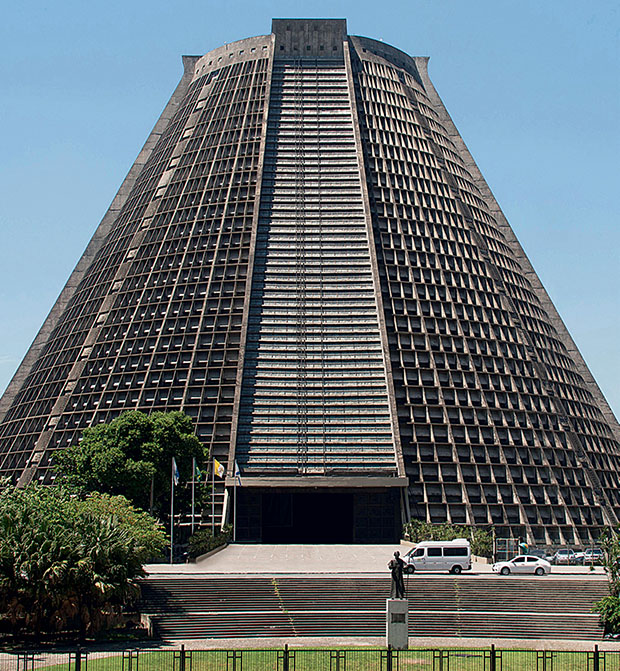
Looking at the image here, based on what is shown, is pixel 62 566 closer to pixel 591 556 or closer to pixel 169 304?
pixel 591 556

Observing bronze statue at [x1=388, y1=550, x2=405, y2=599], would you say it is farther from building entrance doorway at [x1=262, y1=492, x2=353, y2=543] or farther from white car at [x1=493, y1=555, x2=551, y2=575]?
building entrance doorway at [x1=262, y1=492, x2=353, y2=543]

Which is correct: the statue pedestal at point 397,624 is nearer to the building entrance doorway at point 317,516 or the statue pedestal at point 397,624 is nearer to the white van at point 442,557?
the white van at point 442,557

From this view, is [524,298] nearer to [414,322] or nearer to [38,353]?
[414,322]

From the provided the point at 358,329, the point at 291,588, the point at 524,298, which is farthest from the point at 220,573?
the point at 524,298

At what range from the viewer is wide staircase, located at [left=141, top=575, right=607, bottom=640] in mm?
43906

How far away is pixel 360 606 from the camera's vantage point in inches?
1845

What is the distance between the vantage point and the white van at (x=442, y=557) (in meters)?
54.7

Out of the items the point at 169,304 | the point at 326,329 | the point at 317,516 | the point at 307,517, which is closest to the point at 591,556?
the point at 317,516

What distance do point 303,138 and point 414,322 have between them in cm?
2609

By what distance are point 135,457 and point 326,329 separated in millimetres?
25479

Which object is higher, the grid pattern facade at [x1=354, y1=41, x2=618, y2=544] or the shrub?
the grid pattern facade at [x1=354, y1=41, x2=618, y2=544]

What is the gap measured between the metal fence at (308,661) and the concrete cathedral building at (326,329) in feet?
124

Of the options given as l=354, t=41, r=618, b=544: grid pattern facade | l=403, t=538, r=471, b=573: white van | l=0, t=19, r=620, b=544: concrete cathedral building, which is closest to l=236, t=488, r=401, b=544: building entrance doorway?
l=0, t=19, r=620, b=544: concrete cathedral building

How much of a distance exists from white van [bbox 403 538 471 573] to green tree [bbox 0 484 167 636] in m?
17.1
